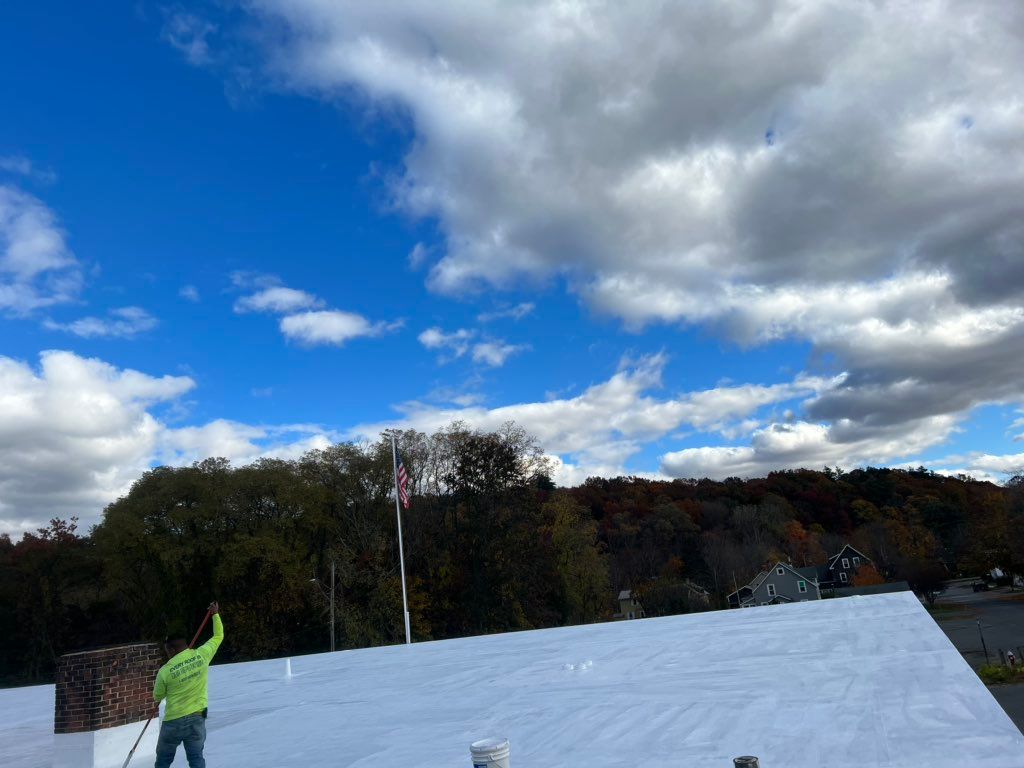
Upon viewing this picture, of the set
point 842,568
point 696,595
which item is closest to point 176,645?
point 696,595

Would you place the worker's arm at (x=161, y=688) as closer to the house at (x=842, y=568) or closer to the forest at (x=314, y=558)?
the forest at (x=314, y=558)

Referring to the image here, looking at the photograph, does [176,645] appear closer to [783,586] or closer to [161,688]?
[161,688]

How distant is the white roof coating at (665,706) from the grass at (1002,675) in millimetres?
22321

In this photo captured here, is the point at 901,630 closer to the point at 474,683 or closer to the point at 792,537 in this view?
the point at 474,683

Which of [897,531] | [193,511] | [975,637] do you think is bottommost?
[975,637]

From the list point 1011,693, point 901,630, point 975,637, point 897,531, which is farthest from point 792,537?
point 901,630

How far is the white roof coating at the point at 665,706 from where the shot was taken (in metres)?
4.22

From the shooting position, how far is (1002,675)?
2728 cm

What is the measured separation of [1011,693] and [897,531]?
192 feet

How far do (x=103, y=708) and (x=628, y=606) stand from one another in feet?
226

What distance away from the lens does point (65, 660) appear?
6.77m

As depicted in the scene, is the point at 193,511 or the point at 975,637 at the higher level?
the point at 193,511

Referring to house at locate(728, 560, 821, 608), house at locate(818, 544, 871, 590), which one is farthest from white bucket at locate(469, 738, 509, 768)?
house at locate(818, 544, 871, 590)

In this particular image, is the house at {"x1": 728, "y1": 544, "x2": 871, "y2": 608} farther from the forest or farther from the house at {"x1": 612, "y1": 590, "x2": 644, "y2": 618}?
the forest
